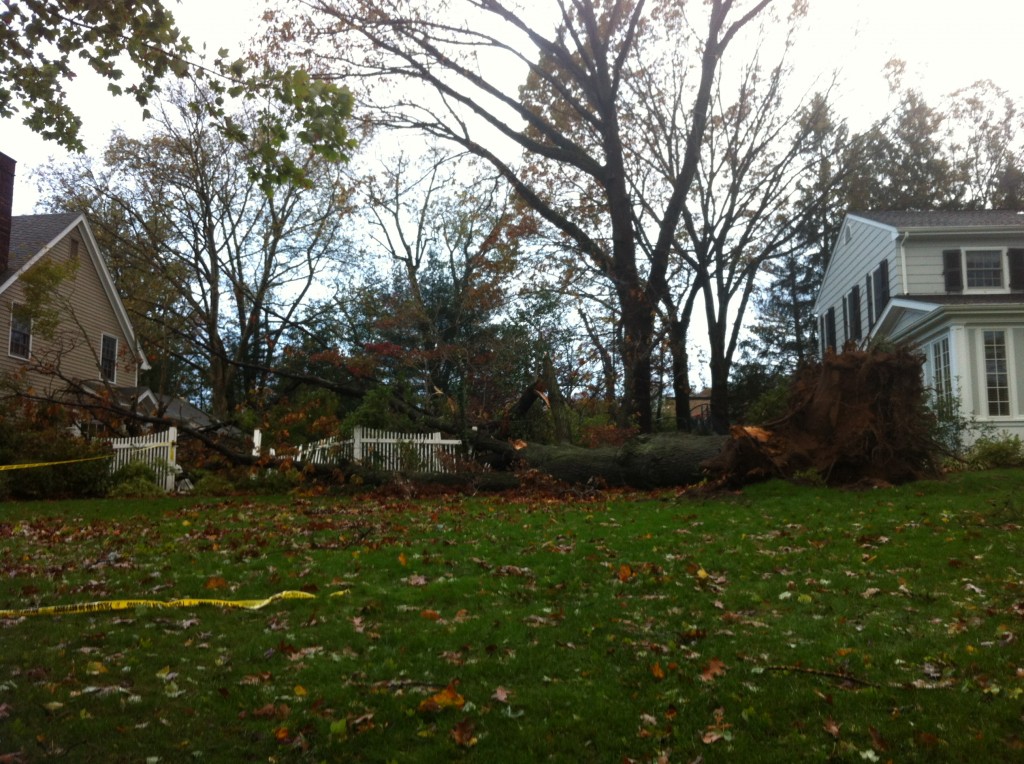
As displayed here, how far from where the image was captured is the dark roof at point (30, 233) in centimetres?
2605

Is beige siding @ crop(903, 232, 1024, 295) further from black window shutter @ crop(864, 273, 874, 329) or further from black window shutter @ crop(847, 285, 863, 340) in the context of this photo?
black window shutter @ crop(847, 285, 863, 340)

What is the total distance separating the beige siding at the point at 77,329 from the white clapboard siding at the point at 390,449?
9.87 meters

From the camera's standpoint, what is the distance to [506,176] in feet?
71.3

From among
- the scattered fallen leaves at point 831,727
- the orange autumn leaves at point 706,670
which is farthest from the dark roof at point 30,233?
the scattered fallen leaves at point 831,727

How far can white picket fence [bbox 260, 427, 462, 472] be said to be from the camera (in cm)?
1889

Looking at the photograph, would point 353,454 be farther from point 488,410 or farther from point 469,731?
point 469,731

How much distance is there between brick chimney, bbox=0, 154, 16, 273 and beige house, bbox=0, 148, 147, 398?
3 centimetres

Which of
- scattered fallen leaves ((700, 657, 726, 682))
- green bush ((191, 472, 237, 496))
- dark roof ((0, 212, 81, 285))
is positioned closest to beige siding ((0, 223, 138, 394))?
dark roof ((0, 212, 81, 285))

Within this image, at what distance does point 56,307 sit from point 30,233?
3086 mm

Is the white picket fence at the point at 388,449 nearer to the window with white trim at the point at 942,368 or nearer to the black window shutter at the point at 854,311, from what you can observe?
the window with white trim at the point at 942,368

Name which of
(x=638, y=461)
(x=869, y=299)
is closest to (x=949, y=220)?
(x=869, y=299)

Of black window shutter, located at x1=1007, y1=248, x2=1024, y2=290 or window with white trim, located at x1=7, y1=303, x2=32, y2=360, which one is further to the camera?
window with white trim, located at x1=7, y1=303, x2=32, y2=360

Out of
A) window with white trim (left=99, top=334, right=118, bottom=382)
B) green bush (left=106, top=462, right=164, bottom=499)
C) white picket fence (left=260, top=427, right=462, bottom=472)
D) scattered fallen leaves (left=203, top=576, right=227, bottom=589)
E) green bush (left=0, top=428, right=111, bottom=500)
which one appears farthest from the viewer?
window with white trim (left=99, top=334, right=118, bottom=382)

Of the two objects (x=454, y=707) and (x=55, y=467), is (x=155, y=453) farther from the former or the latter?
(x=454, y=707)
